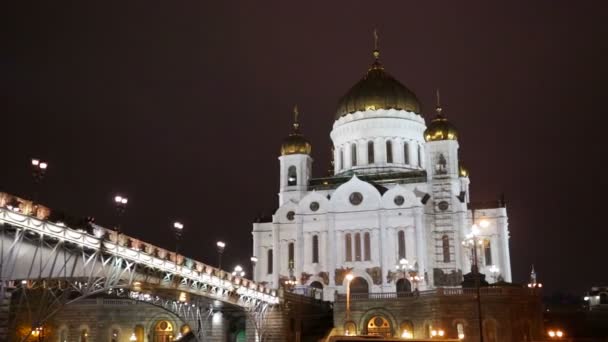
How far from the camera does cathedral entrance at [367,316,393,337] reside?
56.1m

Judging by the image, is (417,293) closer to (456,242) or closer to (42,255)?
→ (456,242)

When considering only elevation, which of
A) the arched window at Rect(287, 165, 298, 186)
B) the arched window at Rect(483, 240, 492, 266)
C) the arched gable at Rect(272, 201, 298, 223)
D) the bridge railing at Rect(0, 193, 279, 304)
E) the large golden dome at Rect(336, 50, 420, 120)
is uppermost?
the large golden dome at Rect(336, 50, 420, 120)

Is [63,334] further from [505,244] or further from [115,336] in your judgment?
[505,244]

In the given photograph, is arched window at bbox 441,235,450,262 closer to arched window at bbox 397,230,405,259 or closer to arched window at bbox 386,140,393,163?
arched window at bbox 397,230,405,259

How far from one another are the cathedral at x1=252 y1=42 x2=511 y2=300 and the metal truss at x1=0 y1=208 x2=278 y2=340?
20.1 meters

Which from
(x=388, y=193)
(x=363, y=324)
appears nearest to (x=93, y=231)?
(x=363, y=324)

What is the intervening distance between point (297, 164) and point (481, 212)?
68.9ft

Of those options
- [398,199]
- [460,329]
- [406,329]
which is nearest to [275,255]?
[398,199]

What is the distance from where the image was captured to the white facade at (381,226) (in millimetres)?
67312

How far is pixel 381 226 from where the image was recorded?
68688 mm

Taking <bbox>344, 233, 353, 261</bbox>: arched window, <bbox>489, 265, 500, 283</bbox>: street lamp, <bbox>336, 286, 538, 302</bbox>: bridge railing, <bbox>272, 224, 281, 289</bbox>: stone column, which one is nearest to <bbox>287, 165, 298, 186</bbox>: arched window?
<bbox>272, 224, 281, 289</bbox>: stone column

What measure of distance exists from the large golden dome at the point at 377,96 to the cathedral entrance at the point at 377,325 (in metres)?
29.5

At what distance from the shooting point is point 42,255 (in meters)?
30.8

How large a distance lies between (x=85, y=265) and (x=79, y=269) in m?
1.32
